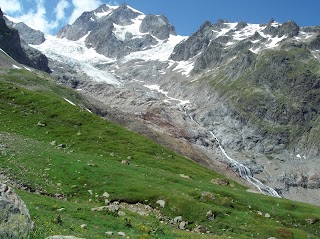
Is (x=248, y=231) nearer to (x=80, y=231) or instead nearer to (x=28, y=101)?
(x=80, y=231)

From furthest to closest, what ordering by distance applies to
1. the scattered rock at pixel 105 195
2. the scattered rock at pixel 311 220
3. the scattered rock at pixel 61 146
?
the scattered rock at pixel 61 146 < the scattered rock at pixel 311 220 < the scattered rock at pixel 105 195

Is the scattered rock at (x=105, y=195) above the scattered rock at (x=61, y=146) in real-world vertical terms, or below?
below

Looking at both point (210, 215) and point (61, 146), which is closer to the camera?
point (210, 215)

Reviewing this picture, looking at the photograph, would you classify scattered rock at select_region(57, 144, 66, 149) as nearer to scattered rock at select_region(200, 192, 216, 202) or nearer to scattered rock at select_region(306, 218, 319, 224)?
scattered rock at select_region(200, 192, 216, 202)

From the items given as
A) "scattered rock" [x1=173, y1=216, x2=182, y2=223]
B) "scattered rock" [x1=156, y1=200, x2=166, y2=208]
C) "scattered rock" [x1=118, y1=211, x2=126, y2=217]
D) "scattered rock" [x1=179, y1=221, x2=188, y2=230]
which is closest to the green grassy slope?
"scattered rock" [x1=156, y1=200, x2=166, y2=208]

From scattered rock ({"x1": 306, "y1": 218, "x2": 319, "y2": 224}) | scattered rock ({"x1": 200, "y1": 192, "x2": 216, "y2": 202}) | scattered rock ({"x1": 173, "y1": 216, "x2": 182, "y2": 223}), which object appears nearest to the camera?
scattered rock ({"x1": 173, "y1": 216, "x2": 182, "y2": 223})

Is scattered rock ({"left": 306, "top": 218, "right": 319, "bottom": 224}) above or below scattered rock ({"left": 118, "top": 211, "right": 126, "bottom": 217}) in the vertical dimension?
above

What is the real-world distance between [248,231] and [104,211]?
47.4 feet

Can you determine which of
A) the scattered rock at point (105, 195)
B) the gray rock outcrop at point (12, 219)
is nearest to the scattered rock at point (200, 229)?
the scattered rock at point (105, 195)

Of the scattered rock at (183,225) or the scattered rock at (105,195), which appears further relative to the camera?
the scattered rock at (105,195)

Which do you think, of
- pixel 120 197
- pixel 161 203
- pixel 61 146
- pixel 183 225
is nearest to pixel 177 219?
pixel 183 225

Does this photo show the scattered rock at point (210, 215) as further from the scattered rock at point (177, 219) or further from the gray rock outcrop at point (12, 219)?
the gray rock outcrop at point (12, 219)

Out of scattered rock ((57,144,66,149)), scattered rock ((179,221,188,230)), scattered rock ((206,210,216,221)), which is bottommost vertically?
scattered rock ((179,221,188,230))

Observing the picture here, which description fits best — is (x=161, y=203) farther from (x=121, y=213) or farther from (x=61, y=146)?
(x=61, y=146)
